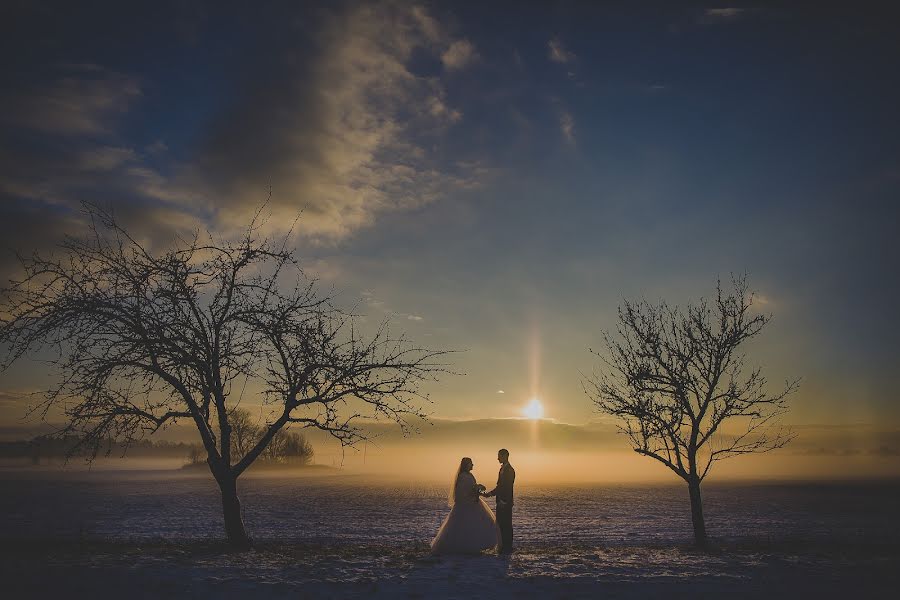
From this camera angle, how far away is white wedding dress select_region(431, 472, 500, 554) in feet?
49.5

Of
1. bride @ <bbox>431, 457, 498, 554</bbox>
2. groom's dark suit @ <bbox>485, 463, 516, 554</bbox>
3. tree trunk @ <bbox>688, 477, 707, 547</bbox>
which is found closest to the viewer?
bride @ <bbox>431, 457, 498, 554</bbox>

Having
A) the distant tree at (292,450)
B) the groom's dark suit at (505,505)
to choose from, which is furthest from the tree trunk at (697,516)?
the distant tree at (292,450)

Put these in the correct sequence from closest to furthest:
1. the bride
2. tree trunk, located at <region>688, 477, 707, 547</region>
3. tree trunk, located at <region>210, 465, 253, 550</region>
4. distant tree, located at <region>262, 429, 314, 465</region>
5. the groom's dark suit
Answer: the bride → tree trunk, located at <region>210, 465, 253, 550</region> → the groom's dark suit → tree trunk, located at <region>688, 477, 707, 547</region> → distant tree, located at <region>262, 429, 314, 465</region>

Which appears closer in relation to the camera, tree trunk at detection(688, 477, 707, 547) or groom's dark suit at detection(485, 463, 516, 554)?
groom's dark suit at detection(485, 463, 516, 554)

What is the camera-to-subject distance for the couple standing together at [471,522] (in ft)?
49.6

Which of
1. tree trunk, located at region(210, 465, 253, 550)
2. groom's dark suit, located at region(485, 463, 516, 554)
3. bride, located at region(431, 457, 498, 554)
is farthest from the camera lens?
groom's dark suit, located at region(485, 463, 516, 554)

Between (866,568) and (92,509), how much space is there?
134ft

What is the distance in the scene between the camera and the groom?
51.8ft

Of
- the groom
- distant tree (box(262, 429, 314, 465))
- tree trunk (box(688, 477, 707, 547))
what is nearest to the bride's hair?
the groom

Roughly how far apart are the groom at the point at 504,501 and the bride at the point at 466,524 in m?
0.36

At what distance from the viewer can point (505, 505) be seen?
16188mm

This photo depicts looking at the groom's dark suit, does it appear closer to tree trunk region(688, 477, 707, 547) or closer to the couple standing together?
the couple standing together

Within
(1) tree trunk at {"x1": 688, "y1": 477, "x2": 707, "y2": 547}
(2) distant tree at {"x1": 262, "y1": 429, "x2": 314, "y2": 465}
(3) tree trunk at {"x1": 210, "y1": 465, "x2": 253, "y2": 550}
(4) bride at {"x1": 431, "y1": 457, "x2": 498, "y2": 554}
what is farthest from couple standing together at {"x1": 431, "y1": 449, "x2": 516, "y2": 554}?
(2) distant tree at {"x1": 262, "y1": 429, "x2": 314, "y2": 465}

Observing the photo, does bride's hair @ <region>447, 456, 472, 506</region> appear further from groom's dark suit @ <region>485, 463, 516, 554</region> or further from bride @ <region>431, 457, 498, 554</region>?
groom's dark suit @ <region>485, 463, 516, 554</region>
